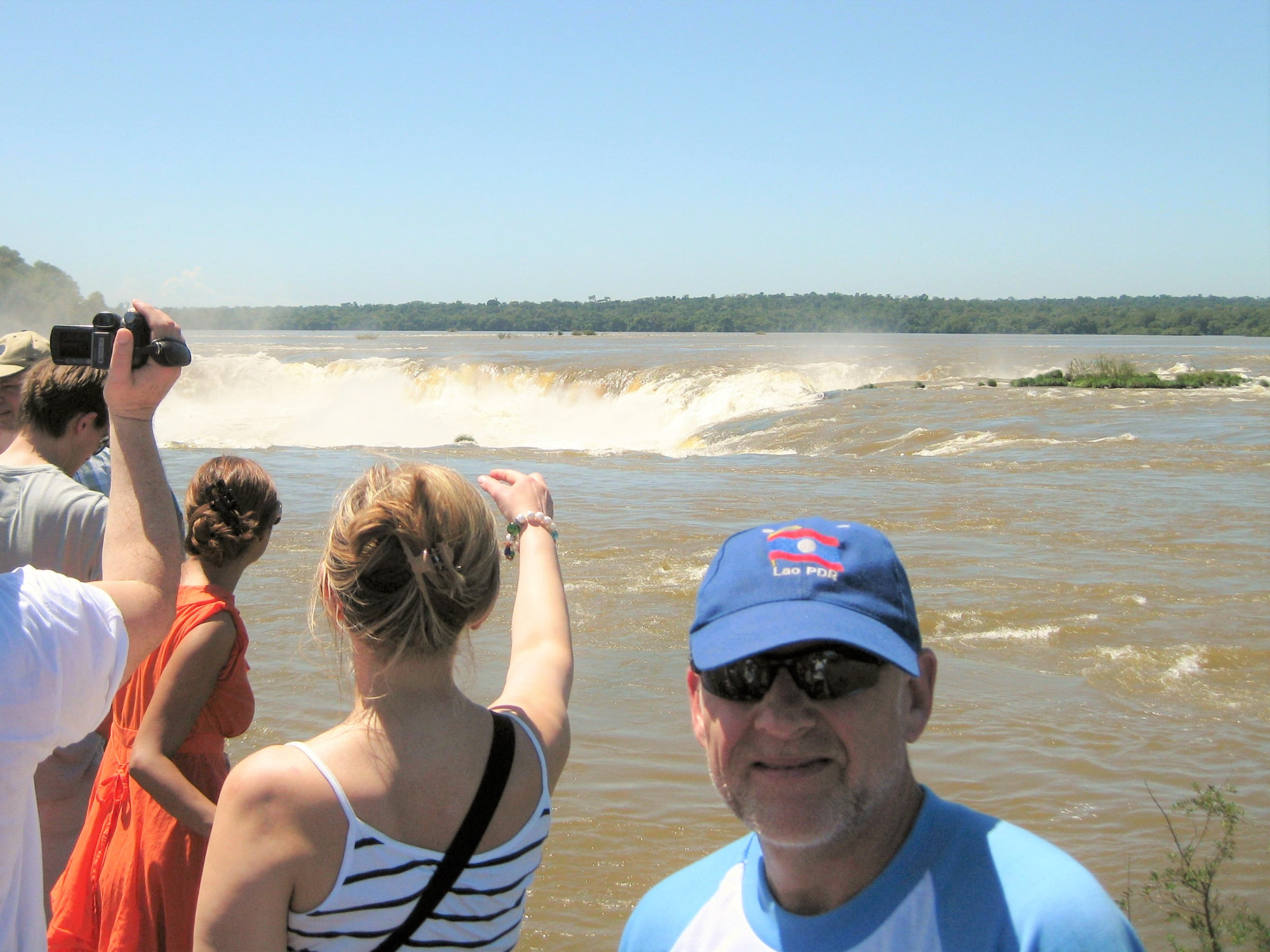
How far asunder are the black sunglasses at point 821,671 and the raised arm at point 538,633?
0.60m

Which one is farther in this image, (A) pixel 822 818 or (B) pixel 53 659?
(B) pixel 53 659

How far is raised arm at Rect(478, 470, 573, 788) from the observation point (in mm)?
2008

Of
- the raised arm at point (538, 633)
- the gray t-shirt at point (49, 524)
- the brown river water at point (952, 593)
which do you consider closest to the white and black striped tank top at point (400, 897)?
the raised arm at point (538, 633)

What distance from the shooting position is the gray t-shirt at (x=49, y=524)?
2.70 meters

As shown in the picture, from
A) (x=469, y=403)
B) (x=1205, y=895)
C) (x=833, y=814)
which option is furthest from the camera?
(x=469, y=403)

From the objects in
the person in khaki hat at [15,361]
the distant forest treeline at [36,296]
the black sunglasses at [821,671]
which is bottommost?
the black sunglasses at [821,671]

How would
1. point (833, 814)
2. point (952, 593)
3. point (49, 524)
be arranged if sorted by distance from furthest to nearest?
1. point (952, 593)
2. point (49, 524)
3. point (833, 814)

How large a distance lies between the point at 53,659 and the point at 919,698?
4.37ft

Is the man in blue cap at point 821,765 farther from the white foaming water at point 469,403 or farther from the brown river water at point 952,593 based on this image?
the white foaming water at point 469,403

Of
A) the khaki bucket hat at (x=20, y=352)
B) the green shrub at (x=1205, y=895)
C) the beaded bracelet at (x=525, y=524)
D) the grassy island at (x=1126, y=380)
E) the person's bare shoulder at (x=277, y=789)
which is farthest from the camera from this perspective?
the grassy island at (x=1126, y=380)

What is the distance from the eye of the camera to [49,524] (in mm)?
2707

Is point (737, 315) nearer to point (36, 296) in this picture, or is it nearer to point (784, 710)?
point (36, 296)

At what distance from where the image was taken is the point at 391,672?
1797mm

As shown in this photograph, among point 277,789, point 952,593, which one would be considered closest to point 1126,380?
point 952,593
